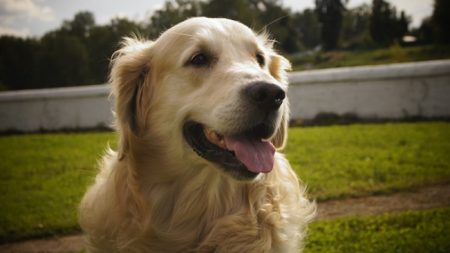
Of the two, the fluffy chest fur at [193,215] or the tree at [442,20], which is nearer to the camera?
the fluffy chest fur at [193,215]

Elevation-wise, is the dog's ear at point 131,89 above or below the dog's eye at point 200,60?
below

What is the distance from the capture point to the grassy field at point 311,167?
5988 mm

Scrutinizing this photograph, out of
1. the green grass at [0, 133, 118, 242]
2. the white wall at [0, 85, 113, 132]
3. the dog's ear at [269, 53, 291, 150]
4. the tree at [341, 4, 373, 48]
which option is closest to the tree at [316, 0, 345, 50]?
the tree at [341, 4, 373, 48]

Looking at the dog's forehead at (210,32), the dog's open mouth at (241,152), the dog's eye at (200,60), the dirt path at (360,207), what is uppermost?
the dog's forehead at (210,32)

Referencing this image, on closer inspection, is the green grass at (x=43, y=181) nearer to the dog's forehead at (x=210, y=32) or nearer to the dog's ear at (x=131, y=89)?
the dog's ear at (x=131, y=89)

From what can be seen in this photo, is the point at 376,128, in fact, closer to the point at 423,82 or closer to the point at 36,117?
the point at 423,82

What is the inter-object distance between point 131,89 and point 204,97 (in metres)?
0.76

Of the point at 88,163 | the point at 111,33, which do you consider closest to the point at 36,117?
the point at 88,163

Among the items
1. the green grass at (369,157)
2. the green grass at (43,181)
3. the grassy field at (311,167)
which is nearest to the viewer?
the green grass at (43,181)

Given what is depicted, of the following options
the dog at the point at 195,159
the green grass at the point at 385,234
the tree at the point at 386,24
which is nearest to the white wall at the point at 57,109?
the green grass at the point at 385,234

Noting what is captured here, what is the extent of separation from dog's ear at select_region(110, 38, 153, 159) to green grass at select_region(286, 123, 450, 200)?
3439mm

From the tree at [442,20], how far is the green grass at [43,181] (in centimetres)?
1908

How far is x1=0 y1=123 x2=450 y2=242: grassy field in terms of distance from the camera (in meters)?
5.99

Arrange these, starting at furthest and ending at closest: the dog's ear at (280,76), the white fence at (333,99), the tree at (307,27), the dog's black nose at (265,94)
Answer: the tree at (307,27) → the white fence at (333,99) → the dog's ear at (280,76) → the dog's black nose at (265,94)
